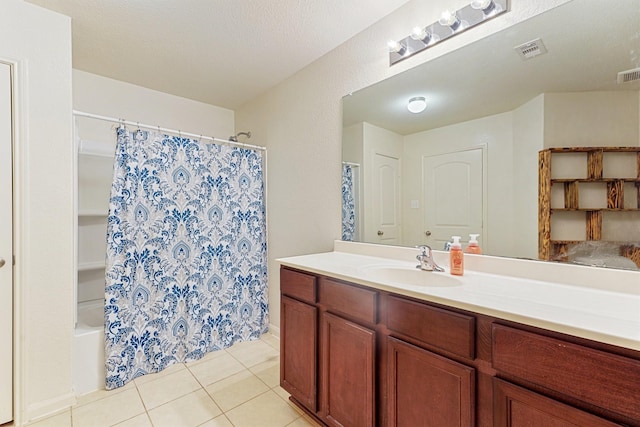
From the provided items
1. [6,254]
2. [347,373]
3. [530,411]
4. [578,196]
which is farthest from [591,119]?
[6,254]

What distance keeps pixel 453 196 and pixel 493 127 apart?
1.24ft

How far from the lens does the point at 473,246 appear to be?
1416mm

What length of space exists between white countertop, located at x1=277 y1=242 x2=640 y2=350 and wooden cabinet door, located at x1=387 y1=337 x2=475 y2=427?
0.21m

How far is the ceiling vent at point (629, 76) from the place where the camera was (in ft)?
3.34

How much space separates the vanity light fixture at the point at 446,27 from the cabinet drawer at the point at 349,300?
133 centimetres

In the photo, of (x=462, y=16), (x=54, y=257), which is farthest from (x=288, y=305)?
(x=462, y=16)

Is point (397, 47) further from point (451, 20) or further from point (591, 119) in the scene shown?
point (591, 119)

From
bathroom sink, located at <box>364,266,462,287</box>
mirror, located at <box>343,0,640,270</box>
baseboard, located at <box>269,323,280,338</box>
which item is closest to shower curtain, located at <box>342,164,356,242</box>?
mirror, located at <box>343,0,640,270</box>

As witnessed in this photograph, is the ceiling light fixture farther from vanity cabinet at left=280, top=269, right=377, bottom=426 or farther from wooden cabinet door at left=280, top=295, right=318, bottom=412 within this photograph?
wooden cabinet door at left=280, top=295, right=318, bottom=412

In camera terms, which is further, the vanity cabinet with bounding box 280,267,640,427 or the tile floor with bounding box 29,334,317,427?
the tile floor with bounding box 29,334,317,427

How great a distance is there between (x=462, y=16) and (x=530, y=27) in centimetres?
32

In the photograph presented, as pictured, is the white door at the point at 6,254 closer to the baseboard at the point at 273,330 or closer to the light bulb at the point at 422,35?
the baseboard at the point at 273,330

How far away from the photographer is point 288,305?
165 cm

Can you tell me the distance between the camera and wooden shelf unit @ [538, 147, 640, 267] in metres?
1.04
